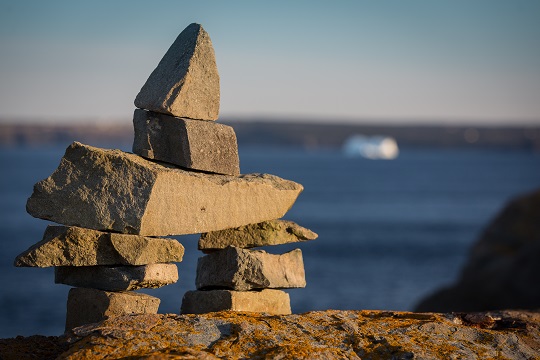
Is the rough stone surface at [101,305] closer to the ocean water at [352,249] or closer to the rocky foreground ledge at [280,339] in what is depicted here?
the rocky foreground ledge at [280,339]

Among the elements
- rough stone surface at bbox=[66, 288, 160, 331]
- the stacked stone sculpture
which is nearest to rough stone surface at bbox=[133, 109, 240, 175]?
the stacked stone sculpture

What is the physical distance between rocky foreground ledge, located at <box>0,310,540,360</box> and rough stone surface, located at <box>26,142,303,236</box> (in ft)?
4.22

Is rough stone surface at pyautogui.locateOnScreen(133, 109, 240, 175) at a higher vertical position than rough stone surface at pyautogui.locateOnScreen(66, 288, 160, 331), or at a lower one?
higher

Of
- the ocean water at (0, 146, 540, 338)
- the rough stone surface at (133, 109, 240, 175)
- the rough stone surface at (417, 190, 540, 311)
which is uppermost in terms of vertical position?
the rough stone surface at (133, 109, 240, 175)

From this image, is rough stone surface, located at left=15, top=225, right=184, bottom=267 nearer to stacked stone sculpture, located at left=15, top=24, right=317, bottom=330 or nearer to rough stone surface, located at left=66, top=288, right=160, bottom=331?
stacked stone sculpture, located at left=15, top=24, right=317, bottom=330

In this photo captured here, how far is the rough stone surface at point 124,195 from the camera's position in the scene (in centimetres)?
852

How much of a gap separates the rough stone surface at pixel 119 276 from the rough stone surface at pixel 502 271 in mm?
14016

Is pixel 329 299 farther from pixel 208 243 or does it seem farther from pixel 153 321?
pixel 153 321

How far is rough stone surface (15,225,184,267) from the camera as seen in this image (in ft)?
28.0

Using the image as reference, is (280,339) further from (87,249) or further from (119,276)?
(87,249)

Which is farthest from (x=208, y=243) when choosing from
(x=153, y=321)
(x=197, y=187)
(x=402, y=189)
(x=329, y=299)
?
(x=402, y=189)

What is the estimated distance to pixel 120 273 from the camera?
8.77 m

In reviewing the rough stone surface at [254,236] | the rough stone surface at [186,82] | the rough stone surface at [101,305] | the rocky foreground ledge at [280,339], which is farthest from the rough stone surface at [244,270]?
the rough stone surface at [186,82]

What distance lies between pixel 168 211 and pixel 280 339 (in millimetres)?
2158
